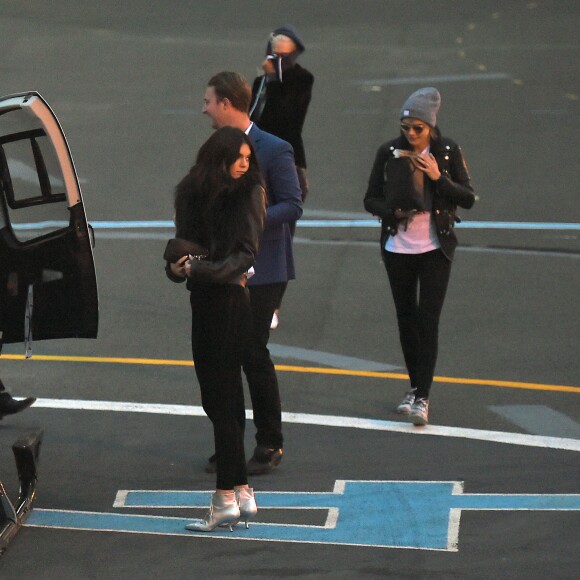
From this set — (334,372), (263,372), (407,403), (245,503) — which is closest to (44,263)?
(263,372)

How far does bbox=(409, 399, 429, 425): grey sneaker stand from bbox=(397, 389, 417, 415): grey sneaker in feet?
0.54

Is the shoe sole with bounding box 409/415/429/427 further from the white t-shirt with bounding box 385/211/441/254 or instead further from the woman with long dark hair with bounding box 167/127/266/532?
the woman with long dark hair with bounding box 167/127/266/532

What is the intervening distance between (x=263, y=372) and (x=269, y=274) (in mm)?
533

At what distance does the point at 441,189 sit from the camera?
28.1 feet

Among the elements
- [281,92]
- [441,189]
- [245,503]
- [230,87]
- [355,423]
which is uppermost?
[230,87]

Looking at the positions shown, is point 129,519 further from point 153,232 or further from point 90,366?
point 153,232

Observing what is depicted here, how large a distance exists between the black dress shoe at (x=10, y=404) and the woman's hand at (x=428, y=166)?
2705 millimetres

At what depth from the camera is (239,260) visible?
21.7ft

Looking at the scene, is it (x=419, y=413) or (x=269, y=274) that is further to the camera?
(x=419, y=413)

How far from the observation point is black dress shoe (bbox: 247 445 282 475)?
7.71 m

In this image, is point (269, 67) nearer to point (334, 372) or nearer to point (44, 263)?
point (334, 372)

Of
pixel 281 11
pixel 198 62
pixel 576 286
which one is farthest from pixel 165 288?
pixel 281 11

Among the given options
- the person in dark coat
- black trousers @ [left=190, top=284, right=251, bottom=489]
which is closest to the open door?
black trousers @ [left=190, top=284, right=251, bottom=489]

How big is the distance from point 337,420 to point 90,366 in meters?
2.02
